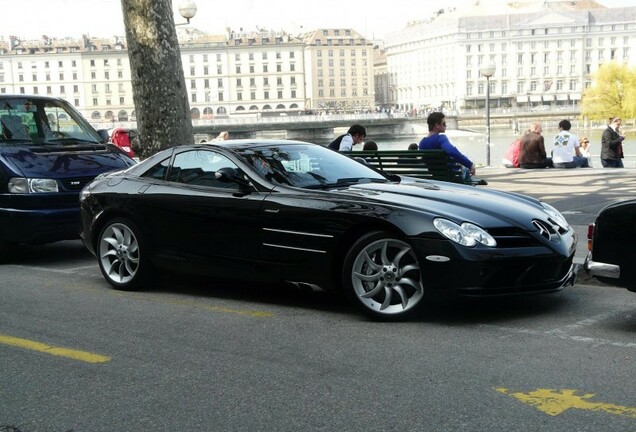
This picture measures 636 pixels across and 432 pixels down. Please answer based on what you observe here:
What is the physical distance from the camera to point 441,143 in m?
13.3

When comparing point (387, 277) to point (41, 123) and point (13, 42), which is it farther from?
point (13, 42)

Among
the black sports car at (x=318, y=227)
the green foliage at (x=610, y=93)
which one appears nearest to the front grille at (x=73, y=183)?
the black sports car at (x=318, y=227)

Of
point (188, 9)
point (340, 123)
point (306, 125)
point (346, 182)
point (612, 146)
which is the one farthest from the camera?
point (340, 123)

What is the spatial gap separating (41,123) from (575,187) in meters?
8.97

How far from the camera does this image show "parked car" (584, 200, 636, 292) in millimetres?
5988

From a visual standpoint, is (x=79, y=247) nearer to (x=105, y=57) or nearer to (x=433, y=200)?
(x=433, y=200)

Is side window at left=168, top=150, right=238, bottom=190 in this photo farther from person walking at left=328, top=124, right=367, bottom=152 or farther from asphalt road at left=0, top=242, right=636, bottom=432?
person walking at left=328, top=124, right=367, bottom=152

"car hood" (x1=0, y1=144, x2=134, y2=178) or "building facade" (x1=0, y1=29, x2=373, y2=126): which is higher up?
"building facade" (x1=0, y1=29, x2=373, y2=126)

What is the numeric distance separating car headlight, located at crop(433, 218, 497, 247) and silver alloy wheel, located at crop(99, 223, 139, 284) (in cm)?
308

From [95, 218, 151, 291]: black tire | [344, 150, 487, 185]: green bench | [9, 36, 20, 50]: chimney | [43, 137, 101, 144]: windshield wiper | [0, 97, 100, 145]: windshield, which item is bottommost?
[95, 218, 151, 291]: black tire

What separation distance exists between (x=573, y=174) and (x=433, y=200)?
12480 mm

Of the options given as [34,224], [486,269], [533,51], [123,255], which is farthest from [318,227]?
[533,51]

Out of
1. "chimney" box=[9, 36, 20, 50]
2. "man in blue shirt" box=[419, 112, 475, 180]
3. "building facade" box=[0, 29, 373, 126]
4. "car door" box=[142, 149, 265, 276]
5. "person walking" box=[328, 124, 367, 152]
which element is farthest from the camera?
"chimney" box=[9, 36, 20, 50]

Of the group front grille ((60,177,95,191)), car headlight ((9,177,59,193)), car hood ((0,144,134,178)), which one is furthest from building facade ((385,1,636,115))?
car headlight ((9,177,59,193))
